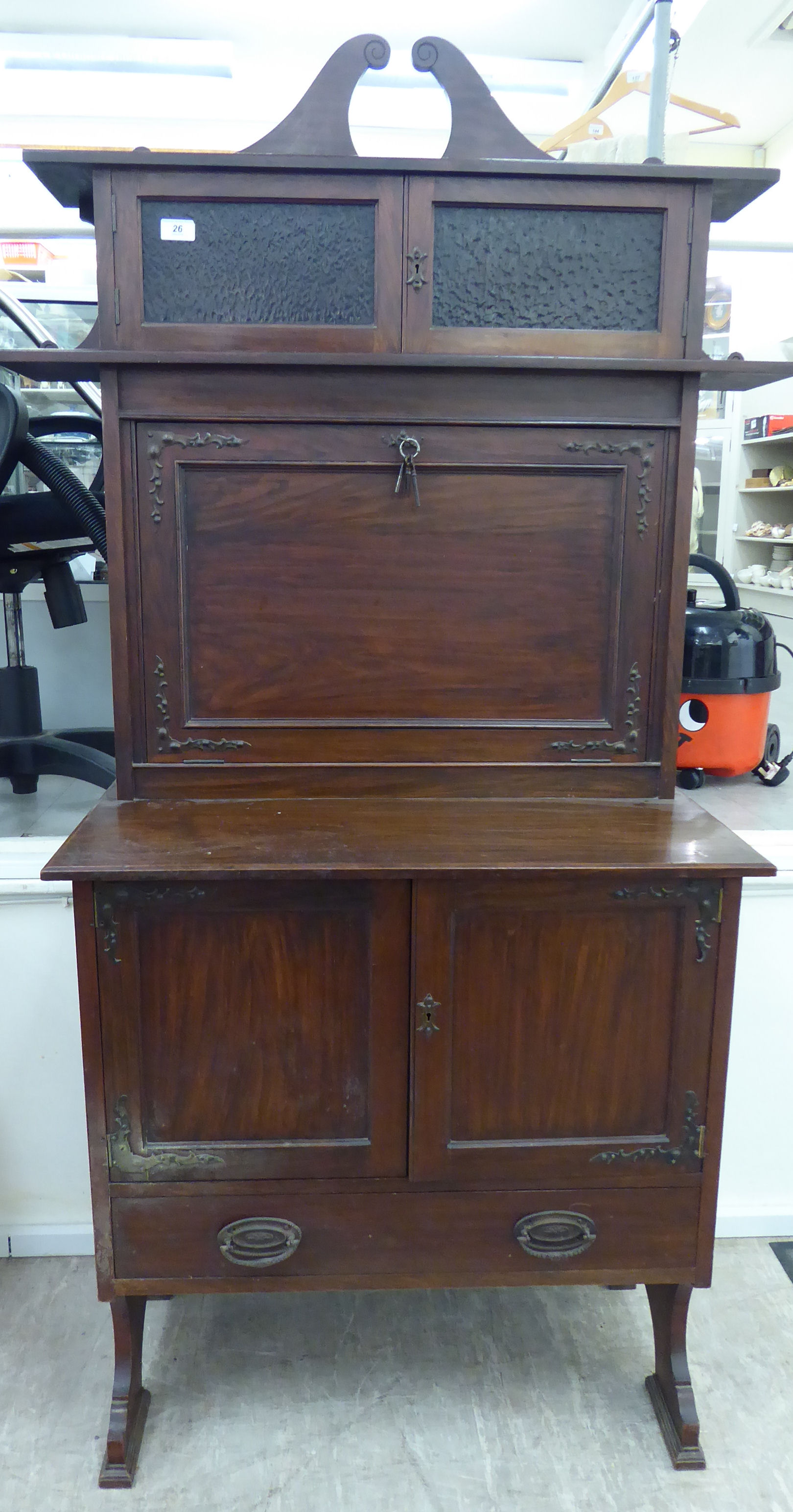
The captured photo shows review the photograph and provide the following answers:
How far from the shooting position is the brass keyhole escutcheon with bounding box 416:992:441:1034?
132 centimetres

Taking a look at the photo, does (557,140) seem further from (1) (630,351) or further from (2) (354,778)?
(2) (354,778)

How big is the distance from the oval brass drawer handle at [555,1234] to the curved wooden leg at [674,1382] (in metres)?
0.20

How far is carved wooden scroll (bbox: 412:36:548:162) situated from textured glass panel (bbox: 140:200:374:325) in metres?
0.17

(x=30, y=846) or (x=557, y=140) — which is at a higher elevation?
(x=557, y=140)

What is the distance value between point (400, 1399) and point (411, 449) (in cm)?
142

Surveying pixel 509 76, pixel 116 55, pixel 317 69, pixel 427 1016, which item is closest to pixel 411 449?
pixel 427 1016

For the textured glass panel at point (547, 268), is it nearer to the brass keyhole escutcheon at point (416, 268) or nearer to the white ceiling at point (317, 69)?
the brass keyhole escutcheon at point (416, 268)

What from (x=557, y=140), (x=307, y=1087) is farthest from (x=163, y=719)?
(x=557, y=140)

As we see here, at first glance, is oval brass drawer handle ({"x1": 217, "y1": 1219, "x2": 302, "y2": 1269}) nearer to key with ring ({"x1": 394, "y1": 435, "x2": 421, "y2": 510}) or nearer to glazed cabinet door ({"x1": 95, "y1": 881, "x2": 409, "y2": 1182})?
glazed cabinet door ({"x1": 95, "y1": 881, "x2": 409, "y2": 1182})

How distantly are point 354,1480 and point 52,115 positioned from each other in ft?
19.2

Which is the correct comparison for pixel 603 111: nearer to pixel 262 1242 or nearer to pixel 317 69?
pixel 262 1242

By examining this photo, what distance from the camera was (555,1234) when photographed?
1396mm

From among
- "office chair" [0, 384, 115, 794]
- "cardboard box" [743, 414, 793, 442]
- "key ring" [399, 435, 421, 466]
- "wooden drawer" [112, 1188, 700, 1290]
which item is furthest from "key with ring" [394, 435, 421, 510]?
"cardboard box" [743, 414, 793, 442]

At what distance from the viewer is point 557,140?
2354 millimetres
